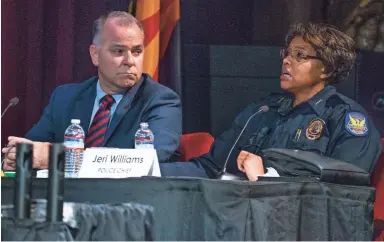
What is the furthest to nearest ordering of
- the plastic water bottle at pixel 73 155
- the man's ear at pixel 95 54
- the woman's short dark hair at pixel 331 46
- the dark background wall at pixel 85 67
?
the dark background wall at pixel 85 67 → the man's ear at pixel 95 54 → the woman's short dark hair at pixel 331 46 → the plastic water bottle at pixel 73 155

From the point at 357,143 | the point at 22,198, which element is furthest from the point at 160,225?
the point at 357,143

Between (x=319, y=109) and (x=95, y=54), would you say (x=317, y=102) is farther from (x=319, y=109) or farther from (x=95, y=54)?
(x=95, y=54)

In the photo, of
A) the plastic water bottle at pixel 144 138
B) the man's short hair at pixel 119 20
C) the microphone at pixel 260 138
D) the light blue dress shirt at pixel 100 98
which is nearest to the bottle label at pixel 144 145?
the plastic water bottle at pixel 144 138

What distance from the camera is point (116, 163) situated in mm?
3002

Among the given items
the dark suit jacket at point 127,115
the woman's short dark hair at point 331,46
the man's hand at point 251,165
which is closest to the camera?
the man's hand at point 251,165

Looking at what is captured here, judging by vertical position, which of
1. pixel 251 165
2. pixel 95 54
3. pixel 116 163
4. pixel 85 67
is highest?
pixel 95 54

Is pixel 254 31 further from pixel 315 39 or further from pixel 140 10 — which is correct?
pixel 315 39

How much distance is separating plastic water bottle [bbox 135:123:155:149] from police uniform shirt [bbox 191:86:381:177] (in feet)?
1.03

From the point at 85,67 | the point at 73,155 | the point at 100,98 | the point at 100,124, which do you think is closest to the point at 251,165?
the point at 73,155

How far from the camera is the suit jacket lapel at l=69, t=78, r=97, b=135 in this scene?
13.4 feet

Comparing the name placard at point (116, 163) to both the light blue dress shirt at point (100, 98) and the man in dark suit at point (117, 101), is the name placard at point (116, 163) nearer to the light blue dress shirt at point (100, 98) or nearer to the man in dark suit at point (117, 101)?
the man in dark suit at point (117, 101)

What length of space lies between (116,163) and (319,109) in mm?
1202

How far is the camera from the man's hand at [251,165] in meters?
3.49

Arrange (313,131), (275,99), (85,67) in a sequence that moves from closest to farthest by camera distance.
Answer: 1. (313,131)
2. (275,99)
3. (85,67)
